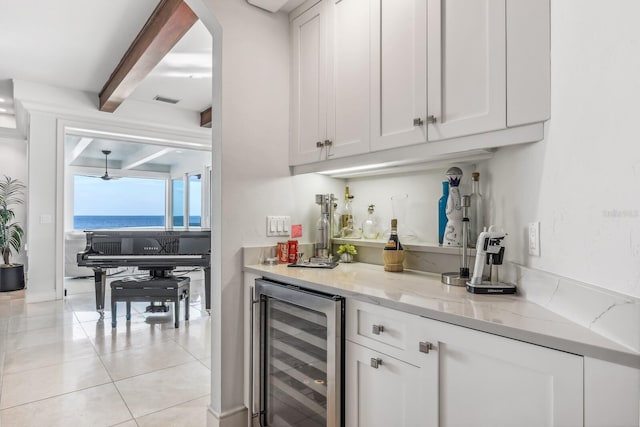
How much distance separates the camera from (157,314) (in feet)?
14.1

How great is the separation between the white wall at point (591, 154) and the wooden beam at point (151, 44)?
2.54 m

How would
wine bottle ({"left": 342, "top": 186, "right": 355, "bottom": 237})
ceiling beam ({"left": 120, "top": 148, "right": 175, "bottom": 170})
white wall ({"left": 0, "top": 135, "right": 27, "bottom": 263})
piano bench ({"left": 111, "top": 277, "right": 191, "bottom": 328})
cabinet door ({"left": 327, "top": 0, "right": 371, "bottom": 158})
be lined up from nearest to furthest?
cabinet door ({"left": 327, "top": 0, "right": 371, "bottom": 158}) < wine bottle ({"left": 342, "top": 186, "right": 355, "bottom": 237}) < piano bench ({"left": 111, "top": 277, "right": 191, "bottom": 328}) < white wall ({"left": 0, "top": 135, "right": 27, "bottom": 263}) < ceiling beam ({"left": 120, "top": 148, "right": 175, "bottom": 170})

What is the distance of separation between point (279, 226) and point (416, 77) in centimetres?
109

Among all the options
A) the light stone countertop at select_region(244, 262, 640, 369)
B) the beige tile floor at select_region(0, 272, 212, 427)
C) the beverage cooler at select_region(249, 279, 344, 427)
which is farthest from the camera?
the beige tile floor at select_region(0, 272, 212, 427)

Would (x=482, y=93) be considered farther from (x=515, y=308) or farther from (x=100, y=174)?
(x=100, y=174)

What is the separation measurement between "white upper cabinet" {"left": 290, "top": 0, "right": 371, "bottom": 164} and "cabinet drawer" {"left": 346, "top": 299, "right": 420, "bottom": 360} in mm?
797

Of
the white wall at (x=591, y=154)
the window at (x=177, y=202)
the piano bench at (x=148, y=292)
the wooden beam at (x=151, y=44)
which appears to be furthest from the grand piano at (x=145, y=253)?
the window at (x=177, y=202)

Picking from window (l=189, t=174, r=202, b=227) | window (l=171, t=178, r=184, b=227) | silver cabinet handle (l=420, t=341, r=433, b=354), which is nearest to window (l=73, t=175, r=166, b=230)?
window (l=171, t=178, r=184, b=227)

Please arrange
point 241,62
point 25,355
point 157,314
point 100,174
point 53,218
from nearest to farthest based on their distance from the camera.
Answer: point 241,62 → point 25,355 → point 157,314 → point 53,218 → point 100,174

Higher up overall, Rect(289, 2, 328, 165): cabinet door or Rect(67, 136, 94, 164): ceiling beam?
Rect(67, 136, 94, 164): ceiling beam

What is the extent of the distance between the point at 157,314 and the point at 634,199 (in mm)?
4458

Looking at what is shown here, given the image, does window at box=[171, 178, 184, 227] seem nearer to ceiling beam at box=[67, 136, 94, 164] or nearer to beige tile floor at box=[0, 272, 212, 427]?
ceiling beam at box=[67, 136, 94, 164]

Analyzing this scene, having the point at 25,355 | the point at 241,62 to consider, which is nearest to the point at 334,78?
the point at 241,62

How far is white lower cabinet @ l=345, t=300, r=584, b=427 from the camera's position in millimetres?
878
